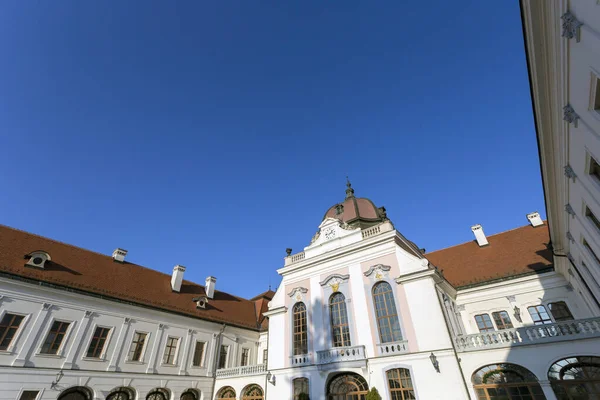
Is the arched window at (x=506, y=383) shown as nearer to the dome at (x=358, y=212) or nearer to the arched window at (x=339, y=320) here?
the arched window at (x=339, y=320)

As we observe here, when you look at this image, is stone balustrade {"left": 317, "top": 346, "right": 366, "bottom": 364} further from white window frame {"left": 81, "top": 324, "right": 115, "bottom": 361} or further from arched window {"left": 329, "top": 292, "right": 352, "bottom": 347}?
white window frame {"left": 81, "top": 324, "right": 115, "bottom": 361}

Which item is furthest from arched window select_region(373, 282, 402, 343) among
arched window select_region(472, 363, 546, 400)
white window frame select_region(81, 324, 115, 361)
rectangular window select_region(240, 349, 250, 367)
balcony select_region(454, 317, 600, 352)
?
white window frame select_region(81, 324, 115, 361)

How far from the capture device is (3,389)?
15211 millimetres

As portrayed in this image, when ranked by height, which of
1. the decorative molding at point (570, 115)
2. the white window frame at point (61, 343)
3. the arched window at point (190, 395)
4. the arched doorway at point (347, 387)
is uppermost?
the decorative molding at point (570, 115)

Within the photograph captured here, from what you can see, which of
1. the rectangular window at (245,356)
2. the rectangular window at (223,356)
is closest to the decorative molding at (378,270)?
the rectangular window at (223,356)

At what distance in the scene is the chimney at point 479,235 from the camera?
23794 mm

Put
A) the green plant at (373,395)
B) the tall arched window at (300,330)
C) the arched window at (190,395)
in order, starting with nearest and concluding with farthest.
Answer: the green plant at (373,395) → the tall arched window at (300,330) → the arched window at (190,395)

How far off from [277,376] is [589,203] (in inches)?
716

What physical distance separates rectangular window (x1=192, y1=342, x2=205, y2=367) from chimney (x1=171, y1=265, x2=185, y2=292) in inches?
201

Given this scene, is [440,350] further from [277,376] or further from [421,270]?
[277,376]

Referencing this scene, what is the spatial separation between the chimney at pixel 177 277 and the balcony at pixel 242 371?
7752 mm

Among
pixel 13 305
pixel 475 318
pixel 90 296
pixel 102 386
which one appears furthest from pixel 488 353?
pixel 13 305

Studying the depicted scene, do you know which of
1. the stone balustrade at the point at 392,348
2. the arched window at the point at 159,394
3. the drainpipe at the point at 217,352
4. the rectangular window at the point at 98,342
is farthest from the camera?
the drainpipe at the point at 217,352

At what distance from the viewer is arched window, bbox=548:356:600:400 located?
1177cm
